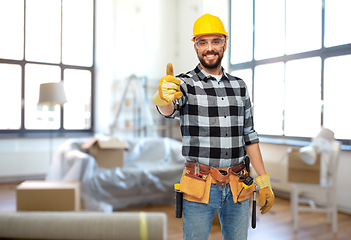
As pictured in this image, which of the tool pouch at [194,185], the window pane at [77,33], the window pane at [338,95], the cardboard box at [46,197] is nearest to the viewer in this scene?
the tool pouch at [194,185]

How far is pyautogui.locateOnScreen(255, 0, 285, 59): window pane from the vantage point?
3980 mm

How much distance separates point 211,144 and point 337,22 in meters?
3.04

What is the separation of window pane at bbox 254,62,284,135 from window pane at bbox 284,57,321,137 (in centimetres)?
10

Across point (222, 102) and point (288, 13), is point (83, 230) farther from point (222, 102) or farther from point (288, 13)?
point (288, 13)

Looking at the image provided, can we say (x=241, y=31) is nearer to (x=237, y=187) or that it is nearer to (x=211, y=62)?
(x=211, y=62)

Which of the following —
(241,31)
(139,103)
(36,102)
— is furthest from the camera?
(139,103)

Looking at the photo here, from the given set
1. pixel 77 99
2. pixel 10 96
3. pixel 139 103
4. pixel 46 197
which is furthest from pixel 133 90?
pixel 46 197

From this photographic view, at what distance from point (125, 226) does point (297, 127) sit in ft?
11.6

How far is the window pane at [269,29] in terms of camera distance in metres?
3.98

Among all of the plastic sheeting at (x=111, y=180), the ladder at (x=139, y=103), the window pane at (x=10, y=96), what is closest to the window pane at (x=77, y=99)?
the ladder at (x=139, y=103)

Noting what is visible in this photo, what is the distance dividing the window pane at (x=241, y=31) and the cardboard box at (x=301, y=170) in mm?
2121

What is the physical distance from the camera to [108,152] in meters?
3.04

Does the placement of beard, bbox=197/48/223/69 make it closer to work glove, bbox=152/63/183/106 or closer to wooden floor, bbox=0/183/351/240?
work glove, bbox=152/63/183/106

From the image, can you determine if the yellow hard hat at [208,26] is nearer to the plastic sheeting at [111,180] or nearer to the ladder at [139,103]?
the plastic sheeting at [111,180]
